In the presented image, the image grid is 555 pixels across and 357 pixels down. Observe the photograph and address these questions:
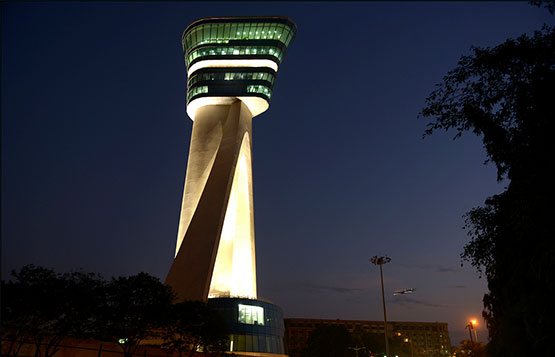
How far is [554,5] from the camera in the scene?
1308cm

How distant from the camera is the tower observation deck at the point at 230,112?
69.4 metres

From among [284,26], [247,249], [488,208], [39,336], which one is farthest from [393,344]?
[488,208]

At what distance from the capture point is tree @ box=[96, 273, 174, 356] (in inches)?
1297

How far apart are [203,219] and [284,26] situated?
108 feet

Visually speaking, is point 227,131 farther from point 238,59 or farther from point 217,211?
point 217,211

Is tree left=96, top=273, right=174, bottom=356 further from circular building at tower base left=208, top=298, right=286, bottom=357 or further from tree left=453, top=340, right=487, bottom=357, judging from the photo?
tree left=453, top=340, right=487, bottom=357

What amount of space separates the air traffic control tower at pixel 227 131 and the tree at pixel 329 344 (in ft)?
58.8

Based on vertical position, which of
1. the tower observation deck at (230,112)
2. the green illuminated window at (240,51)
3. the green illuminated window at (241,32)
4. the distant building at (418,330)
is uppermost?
the green illuminated window at (241,32)

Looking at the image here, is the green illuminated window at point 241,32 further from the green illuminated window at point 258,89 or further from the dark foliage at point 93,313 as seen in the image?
the dark foliage at point 93,313

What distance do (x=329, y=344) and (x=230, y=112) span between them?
4092 cm

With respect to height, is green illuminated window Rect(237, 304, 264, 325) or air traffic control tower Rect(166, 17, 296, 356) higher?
air traffic control tower Rect(166, 17, 296, 356)

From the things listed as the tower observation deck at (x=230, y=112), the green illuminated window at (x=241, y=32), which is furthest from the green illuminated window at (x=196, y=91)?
the green illuminated window at (x=241, y=32)

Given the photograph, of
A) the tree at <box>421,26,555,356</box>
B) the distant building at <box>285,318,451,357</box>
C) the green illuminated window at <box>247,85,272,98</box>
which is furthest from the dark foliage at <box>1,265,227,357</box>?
the distant building at <box>285,318,451,357</box>

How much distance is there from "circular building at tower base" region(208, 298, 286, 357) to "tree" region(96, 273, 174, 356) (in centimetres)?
2021
